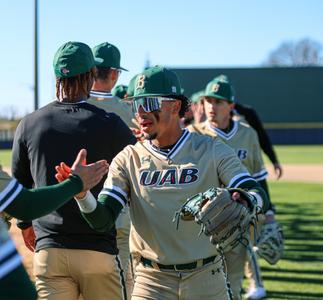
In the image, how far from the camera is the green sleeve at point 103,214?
3.12 metres

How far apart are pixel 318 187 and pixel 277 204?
12.3ft

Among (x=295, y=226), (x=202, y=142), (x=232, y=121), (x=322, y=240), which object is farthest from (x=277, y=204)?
(x=202, y=142)

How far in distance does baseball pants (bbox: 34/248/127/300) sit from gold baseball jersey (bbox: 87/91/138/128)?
1.51 meters

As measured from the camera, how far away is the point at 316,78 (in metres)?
51.1

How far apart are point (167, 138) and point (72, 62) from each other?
678 millimetres

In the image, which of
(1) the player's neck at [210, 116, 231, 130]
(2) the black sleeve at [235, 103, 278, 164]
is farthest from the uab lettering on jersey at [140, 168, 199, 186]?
(2) the black sleeve at [235, 103, 278, 164]

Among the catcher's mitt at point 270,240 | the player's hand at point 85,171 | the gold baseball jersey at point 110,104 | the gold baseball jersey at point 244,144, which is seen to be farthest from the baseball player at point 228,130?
the player's hand at point 85,171

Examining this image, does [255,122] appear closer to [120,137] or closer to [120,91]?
[120,91]

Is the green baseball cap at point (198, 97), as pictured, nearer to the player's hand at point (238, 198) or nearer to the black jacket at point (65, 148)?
the black jacket at point (65, 148)

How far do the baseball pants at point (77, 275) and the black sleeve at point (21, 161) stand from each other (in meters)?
0.41

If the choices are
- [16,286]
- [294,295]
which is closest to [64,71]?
[16,286]

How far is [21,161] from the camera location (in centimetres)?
368

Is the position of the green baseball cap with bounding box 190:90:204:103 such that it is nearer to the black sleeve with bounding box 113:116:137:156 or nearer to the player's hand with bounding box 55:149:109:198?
the black sleeve with bounding box 113:116:137:156

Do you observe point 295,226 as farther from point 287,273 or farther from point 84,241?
point 84,241
